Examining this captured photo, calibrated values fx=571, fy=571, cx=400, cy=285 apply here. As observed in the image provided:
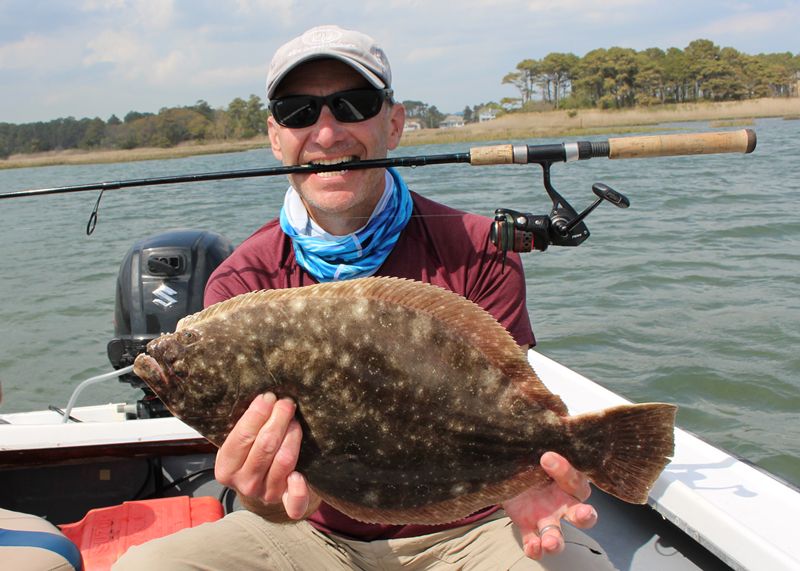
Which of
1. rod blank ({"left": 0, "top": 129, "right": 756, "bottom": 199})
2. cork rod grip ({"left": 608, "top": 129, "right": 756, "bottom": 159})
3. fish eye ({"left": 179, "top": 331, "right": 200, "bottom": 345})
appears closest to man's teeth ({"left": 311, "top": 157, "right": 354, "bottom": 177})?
rod blank ({"left": 0, "top": 129, "right": 756, "bottom": 199})

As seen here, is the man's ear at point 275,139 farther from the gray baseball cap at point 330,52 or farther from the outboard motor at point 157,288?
the outboard motor at point 157,288

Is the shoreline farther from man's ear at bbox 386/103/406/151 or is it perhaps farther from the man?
the man

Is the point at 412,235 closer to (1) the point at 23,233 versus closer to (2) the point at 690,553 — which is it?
(2) the point at 690,553

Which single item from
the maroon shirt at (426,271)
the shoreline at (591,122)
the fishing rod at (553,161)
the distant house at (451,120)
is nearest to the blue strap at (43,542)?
the maroon shirt at (426,271)

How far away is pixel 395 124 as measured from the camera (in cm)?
280

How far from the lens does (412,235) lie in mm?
2594

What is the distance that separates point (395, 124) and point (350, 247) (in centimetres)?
76

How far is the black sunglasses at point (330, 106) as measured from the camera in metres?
2.40

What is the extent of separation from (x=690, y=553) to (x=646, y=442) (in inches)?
52.7

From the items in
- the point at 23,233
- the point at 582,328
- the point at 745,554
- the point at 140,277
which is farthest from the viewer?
the point at 23,233

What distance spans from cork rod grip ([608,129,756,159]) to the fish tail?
1.46 metres

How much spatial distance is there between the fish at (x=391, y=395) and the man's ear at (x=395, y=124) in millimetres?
1262

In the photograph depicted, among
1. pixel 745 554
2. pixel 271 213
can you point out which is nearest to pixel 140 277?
pixel 745 554

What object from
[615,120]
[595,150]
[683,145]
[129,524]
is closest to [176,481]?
[129,524]
